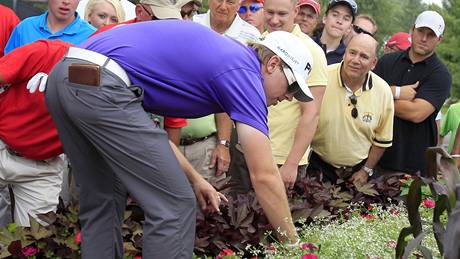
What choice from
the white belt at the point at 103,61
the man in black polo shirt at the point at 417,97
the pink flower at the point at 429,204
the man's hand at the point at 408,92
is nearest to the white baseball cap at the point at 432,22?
the man in black polo shirt at the point at 417,97

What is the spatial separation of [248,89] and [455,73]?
3592 cm

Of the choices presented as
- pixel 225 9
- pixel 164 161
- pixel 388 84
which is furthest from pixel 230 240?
pixel 388 84

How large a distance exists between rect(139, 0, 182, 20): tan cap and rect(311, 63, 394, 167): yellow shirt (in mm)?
1654

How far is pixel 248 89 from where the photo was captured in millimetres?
3020

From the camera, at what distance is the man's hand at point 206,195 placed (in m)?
3.81

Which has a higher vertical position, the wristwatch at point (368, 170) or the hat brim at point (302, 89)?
the hat brim at point (302, 89)

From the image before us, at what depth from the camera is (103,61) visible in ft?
9.99

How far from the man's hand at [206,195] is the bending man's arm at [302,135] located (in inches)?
41.3

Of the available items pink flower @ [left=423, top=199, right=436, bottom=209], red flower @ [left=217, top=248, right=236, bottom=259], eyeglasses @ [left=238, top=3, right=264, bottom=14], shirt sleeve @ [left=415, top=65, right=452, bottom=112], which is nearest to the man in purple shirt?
red flower @ [left=217, top=248, right=236, bottom=259]

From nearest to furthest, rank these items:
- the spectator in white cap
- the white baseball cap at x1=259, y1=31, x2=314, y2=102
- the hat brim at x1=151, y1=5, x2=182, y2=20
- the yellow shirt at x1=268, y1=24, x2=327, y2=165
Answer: the white baseball cap at x1=259, y1=31, x2=314, y2=102 → the hat brim at x1=151, y1=5, x2=182, y2=20 → the yellow shirt at x1=268, y1=24, x2=327, y2=165 → the spectator in white cap

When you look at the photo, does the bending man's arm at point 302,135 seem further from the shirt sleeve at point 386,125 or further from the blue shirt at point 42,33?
the blue shirt at point 42,33

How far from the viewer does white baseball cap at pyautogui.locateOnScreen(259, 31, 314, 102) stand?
3248 millimetres

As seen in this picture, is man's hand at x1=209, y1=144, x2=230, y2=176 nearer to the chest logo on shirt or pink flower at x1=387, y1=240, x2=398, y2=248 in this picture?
the chest logo on shirt

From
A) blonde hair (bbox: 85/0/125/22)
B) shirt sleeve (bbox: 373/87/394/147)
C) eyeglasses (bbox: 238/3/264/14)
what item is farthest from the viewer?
eyeglasses (bbox: 238/3/264/14)
